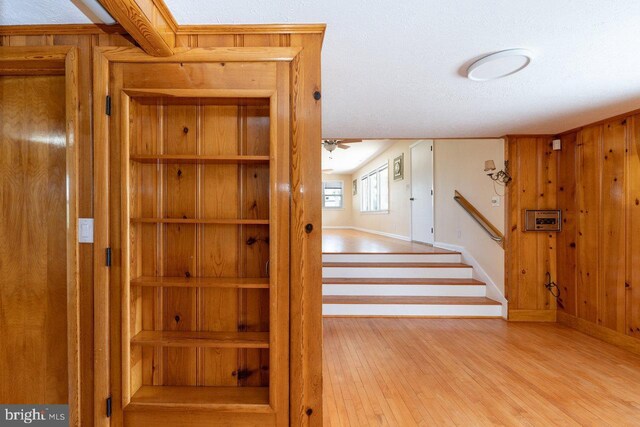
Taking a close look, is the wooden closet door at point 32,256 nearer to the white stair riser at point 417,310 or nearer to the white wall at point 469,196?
the white stair riser at point 417,310

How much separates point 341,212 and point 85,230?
1004 centimetres

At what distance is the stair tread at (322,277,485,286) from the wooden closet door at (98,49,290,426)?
235 centimetres

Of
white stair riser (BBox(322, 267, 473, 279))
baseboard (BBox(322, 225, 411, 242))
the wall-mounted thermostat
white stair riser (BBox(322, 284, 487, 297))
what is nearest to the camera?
the wall-mounted thermostat

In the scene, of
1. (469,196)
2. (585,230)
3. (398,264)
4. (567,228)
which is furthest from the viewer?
(469,196)

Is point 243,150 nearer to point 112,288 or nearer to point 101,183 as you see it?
point 101,183

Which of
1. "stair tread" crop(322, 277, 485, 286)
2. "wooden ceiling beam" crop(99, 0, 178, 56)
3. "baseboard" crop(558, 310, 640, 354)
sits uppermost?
"wooden ceiling beam" crop(99, 0, 178, 56)

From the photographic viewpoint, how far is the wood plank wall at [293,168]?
61.6 inches

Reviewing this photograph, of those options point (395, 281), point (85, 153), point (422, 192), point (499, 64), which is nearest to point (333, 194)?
point (422, 192)

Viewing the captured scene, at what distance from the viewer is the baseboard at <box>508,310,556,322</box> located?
3.56 m

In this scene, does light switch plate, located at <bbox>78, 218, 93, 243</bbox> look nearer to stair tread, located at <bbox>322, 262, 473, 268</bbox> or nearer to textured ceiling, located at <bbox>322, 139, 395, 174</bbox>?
stair tread, located at <bbox>322, 262, 473, 268</bbox>

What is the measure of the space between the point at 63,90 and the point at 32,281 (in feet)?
3.33

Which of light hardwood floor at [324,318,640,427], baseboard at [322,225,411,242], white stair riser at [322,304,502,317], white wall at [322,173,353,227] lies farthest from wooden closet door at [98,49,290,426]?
white wall at [322,173,353,227]

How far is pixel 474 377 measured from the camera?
7.72ft

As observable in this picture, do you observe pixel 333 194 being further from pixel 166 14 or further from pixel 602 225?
pixel 166 14
